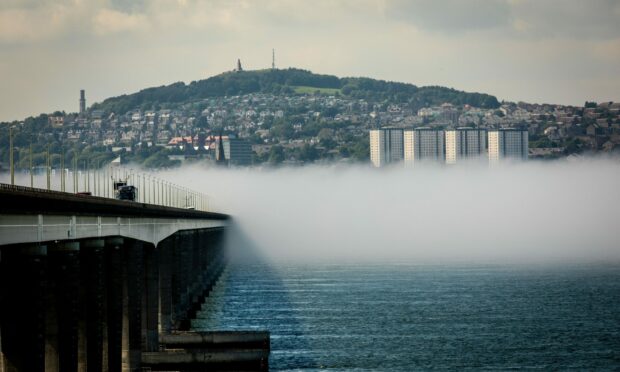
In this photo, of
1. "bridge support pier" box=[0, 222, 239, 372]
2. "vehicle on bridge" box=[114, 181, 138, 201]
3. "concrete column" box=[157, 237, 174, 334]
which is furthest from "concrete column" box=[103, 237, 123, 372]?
"vehicle on bridge" box=[114, 181, 138, 201]

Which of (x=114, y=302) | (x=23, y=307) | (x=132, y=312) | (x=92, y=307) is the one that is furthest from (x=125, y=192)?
(x=23, y=307)

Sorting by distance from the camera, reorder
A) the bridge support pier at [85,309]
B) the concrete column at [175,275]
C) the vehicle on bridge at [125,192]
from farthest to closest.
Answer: the vehicle on bridge at [125,192], the concrete column at [175,275], the bridge support pier at [85,309]

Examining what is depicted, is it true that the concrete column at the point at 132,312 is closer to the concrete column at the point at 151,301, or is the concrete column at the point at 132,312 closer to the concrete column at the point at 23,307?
the concrete column at the point at 151,301

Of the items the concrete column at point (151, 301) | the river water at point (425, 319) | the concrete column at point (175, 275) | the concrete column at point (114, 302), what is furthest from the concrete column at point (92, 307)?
the concrete column at point (175, 275)

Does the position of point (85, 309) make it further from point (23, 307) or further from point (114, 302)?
point (23, 307)

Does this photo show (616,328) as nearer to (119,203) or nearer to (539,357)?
(539,357)

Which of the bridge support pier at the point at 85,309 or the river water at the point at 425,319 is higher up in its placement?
the bridge support pier at the point at 85,309

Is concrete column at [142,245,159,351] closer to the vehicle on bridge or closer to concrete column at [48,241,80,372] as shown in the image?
concrete column at [48,241,80,372]

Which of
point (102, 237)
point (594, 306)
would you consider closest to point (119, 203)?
point (102, 237)
